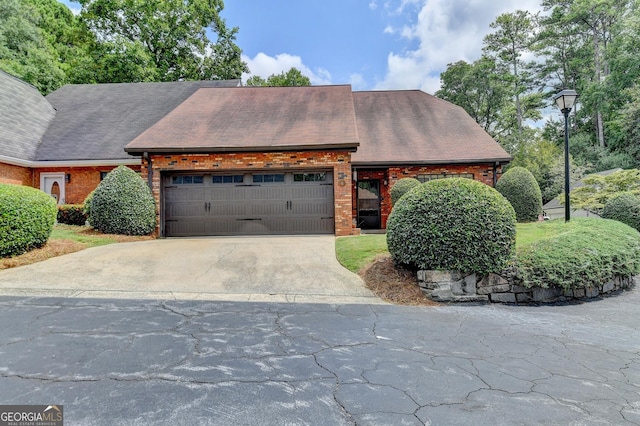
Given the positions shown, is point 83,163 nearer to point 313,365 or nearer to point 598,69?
point 313,365

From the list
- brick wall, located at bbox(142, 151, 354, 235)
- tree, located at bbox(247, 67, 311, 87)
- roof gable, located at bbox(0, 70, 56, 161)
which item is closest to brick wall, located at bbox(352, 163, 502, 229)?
brick wall, located at bbox(142, 151, 354, 235)

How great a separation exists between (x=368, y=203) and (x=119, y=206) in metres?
9.13

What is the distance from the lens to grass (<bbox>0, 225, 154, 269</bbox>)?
7.24 meters

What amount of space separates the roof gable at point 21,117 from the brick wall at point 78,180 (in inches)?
→ 35.3

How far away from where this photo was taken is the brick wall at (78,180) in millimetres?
13727

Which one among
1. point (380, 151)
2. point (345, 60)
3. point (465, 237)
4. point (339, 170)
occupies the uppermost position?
point (345, 60)

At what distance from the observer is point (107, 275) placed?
6.65 meters

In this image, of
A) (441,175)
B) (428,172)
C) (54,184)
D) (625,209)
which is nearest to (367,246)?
(428,172)

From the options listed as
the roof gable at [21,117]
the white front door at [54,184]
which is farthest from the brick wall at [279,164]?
the roof gable at [21,117]

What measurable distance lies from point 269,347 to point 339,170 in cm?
832

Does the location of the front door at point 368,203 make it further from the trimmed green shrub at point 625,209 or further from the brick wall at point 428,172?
the trimmed green shrub at point 625,209

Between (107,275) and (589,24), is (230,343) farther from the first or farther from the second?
(589,24)

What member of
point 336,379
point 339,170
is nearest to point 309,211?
point 339,170

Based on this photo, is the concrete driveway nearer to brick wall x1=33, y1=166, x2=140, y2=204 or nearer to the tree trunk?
brick wall x1=33, y1=166, x2=140, y2=204
